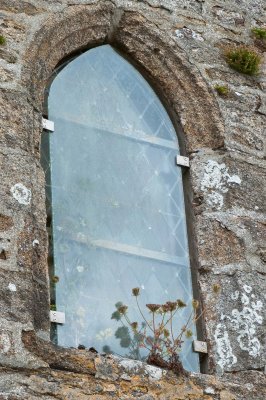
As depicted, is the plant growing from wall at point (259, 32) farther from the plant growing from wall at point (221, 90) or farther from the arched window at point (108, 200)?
the arched window at point (108, 200)

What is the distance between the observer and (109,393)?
522 cm

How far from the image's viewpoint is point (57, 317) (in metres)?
5.55

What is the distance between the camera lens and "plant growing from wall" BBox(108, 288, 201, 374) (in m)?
5.53

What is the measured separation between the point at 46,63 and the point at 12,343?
1.75 m

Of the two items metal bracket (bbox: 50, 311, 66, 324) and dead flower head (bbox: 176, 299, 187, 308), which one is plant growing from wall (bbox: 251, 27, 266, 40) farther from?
metal bracket (bbox: 50, 311, 66, 324)

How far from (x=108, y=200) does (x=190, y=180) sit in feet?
Result: 1.73

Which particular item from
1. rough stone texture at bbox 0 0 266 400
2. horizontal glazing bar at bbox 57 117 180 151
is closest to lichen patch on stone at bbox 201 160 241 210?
rough stone texture at bbox 0 0 266 400

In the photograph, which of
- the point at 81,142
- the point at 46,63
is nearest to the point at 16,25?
the point at 46,63

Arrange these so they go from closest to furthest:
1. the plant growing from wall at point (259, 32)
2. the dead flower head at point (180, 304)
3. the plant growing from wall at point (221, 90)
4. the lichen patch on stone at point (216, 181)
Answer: the dead flower head at point (180, 304) < the lichen patch on stone at point (216, 181) < the plant growing from wall at point (221, 90) < the plant growing from wall at point (259, 32)

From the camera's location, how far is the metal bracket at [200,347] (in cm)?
583

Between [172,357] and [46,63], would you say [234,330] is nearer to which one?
[172,357]

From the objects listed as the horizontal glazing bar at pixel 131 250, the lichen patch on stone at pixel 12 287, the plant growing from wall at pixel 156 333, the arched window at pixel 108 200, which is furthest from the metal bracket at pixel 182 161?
the lichen patch on stone at pixel 12 287

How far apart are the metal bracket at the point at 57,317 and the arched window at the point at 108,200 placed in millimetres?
31

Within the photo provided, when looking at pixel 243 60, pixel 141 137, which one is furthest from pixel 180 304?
pixel 243 60
